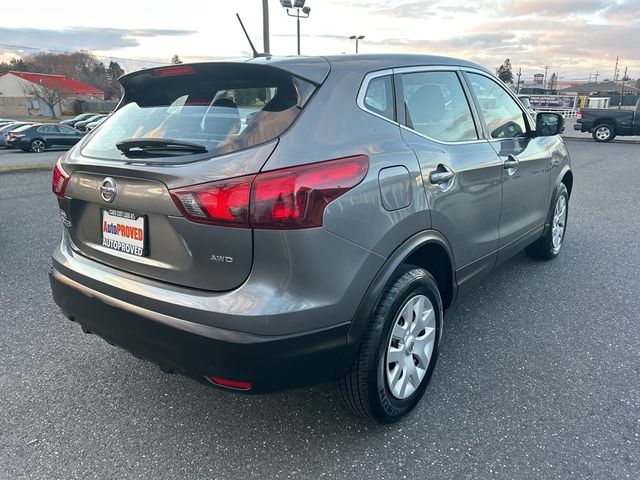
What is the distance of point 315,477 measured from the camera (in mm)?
2154

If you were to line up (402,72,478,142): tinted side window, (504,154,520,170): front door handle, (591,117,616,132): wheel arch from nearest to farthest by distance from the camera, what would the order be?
(402,72,478,142): tinted side window
(504,154,520,170): front door handle
(591,117,616,132): wheel arch

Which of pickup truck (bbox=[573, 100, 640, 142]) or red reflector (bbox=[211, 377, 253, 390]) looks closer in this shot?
red reflector (bbox=[211, 377, 253, 390])

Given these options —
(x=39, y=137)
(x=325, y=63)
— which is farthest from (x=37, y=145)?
(x=325, y=63)

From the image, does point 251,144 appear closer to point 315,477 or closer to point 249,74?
point 249,74

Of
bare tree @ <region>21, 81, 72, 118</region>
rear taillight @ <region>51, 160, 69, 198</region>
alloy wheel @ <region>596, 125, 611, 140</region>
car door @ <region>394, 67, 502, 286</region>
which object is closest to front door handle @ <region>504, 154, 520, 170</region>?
car door @ <region>394, 67, 502, 286</region>

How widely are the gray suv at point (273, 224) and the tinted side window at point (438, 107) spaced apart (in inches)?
0.7

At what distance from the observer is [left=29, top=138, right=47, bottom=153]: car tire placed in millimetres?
21953

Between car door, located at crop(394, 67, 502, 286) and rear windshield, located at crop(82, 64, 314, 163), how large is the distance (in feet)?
2.24

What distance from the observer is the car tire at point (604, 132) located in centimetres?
1961

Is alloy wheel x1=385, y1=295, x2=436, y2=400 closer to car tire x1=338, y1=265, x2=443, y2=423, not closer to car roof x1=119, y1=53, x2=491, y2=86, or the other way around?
car tire x1=338, y1=265, x2=443, y2=423

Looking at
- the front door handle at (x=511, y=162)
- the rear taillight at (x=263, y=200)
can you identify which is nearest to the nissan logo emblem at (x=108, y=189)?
the rear taillight at (x=263, y=200)

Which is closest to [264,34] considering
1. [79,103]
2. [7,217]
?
[7,217]

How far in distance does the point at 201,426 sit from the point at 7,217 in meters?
5.55

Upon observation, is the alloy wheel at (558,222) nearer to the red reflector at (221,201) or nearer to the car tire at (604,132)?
the red reflector at (221,201)
